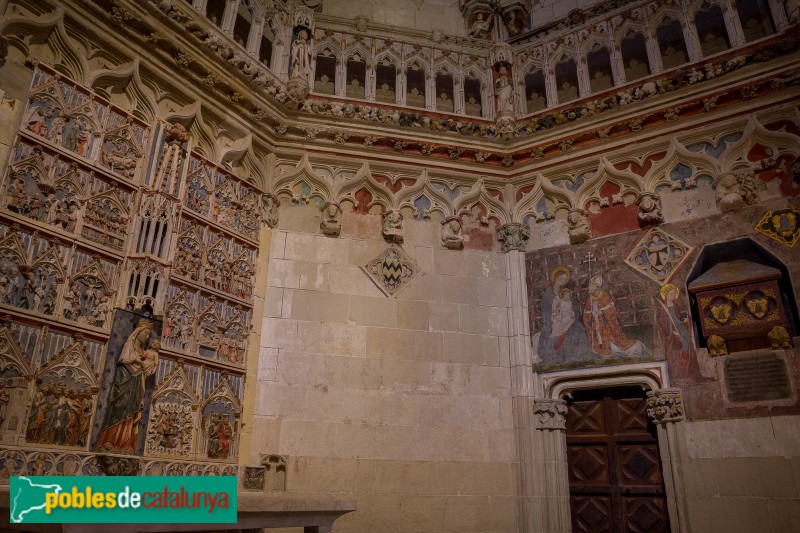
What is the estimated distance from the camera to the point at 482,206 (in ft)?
30.1

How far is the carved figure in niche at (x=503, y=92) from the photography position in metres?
9.58

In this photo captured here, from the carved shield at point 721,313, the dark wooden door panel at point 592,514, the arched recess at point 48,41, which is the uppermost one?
the arched recess at point 48,41

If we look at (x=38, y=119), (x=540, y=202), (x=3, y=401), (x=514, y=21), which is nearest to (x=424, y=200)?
(x=540, y=202)

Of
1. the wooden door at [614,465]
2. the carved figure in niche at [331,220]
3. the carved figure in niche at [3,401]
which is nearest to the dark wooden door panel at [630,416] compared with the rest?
the wooden door at [614,465]

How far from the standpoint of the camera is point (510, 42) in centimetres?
1027

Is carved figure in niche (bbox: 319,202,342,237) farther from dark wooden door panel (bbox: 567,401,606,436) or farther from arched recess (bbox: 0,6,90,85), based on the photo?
dark wooden door panel (bbox: 567,401,606,436)

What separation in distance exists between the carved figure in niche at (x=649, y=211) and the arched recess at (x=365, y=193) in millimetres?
3321

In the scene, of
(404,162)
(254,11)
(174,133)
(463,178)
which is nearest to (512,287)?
(463,178)

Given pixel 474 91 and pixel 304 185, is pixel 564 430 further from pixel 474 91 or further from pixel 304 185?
pixel 474 91

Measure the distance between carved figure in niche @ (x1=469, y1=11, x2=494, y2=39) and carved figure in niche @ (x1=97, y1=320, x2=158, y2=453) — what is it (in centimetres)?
722

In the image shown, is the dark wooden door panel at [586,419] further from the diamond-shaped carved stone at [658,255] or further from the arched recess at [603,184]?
the arched recess at [603,184]

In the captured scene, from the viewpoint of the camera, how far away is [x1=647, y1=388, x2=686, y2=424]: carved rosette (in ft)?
23.2

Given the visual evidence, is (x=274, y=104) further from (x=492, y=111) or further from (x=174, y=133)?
(x=492, y=111)

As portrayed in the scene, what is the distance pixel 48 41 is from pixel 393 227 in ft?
14.8
